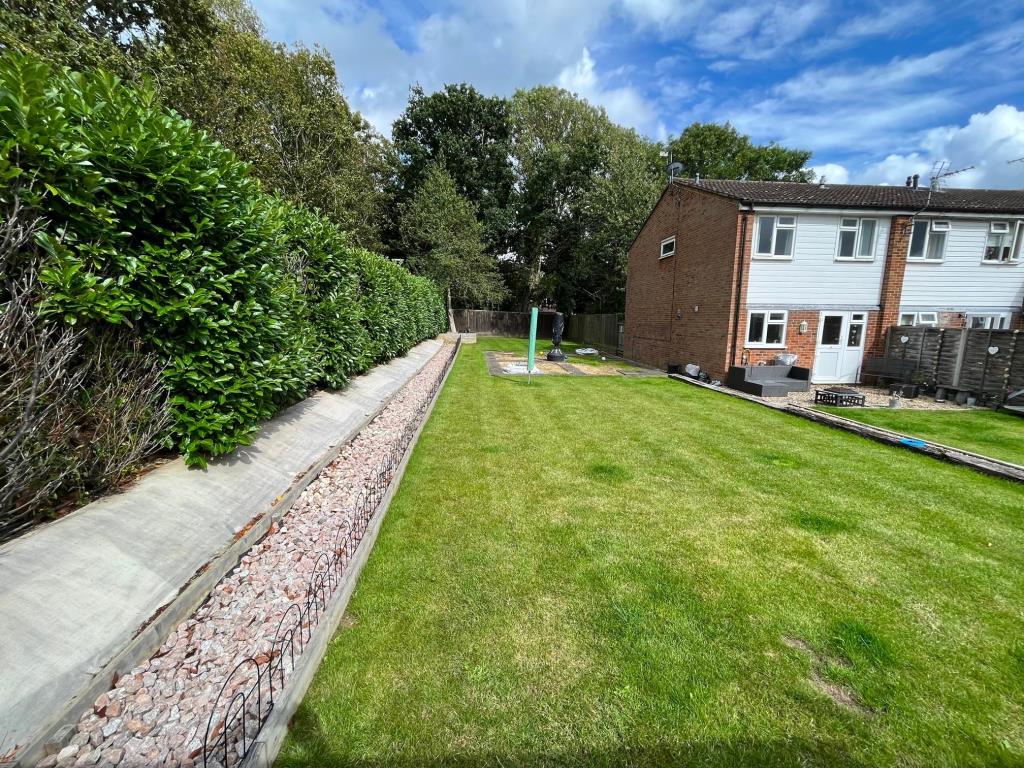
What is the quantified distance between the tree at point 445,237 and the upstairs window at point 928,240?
76.9ft

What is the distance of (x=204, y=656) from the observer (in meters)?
2.59

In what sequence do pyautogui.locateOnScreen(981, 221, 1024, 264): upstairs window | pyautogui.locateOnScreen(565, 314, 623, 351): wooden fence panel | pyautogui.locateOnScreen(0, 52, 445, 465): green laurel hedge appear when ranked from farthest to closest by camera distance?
pyautogui.locateOnScreen(565, 314, 623, 351): wooden fence panel → pyautogui.locateOnScreen(981, 221, 1024, 264): upstairs window → pyautogui.locateOnScreen(0, 52, 445, 465): green laurel hedge

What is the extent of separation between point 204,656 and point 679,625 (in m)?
3.01

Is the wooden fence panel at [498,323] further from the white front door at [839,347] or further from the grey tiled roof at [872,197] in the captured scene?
the white front door at [839,347]

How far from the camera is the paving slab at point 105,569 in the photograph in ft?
6.79

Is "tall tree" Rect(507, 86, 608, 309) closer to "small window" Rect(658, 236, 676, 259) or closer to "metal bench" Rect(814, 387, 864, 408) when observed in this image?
"small window" Rect(658, 236, 676, 259)

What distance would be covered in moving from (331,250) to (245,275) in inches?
155

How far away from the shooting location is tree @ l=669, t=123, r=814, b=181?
3734 cm

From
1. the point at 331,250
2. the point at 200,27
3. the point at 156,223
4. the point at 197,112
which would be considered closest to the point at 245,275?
the point at 156,223

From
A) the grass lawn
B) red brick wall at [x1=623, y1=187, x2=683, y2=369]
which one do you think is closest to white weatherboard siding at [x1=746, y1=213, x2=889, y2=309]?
red brick wall at [x1=623, y1=187, x2=683, y2=369]

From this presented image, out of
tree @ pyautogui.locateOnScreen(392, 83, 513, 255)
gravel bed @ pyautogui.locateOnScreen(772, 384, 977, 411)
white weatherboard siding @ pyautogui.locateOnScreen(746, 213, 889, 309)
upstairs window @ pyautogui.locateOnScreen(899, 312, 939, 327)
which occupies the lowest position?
gravel bed @ pyautogui.locateOnScreen(772, 384, 977, 411)

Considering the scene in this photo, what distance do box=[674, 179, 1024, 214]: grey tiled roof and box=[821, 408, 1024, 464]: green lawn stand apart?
6923 mm

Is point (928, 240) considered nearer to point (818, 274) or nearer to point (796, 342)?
point (818, 274)

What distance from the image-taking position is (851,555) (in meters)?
3.92
